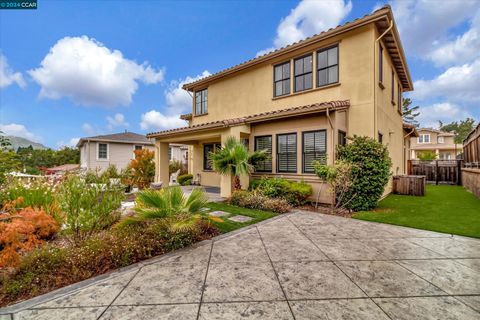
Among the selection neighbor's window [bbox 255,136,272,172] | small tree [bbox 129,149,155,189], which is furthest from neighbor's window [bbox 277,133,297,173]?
small tree [bbox 129,149,155,189]

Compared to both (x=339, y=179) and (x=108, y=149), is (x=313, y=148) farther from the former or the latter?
(x=108, y=149)

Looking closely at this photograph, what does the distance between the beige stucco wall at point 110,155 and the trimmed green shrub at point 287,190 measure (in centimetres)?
1896

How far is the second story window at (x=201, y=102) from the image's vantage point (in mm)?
15578

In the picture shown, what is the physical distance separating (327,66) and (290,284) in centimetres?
953

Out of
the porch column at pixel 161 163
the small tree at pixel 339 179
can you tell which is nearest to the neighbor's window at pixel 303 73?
the small tree at pixel 339 179

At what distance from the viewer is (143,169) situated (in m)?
15.0

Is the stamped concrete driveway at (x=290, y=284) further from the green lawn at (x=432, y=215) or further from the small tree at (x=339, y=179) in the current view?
the small tree at (x=339, y=179)

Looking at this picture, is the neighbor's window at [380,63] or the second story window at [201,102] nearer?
the neighbor's window at [380,63]

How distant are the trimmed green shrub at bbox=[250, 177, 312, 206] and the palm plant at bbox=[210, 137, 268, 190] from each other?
107cm

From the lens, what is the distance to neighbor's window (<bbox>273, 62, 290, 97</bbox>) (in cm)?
1132

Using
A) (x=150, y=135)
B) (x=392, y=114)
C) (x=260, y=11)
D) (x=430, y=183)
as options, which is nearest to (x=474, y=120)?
(x=430, y=183)

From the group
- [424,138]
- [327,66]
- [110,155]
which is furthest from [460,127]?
[110,155]

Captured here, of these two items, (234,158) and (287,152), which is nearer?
(234,158)

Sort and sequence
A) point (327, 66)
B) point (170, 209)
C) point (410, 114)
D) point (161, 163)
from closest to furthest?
1. point (170, 209)
2. point (327, 66)
3. point (161, 163)
4. point (410, 114)
